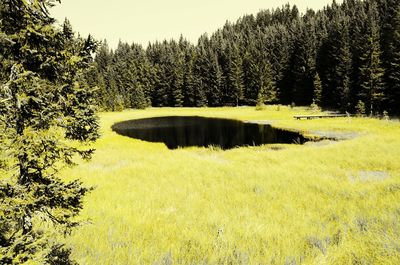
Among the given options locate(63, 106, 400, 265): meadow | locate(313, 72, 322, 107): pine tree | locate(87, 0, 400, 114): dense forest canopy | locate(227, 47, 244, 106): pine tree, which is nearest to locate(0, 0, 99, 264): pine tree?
locate(63, 106, 400, 265): meadow

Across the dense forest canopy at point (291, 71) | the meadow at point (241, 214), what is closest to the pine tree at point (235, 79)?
the dense forest canopy at point (291, 71)

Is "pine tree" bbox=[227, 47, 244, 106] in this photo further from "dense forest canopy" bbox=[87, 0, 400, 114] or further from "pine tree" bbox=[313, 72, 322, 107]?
"pine tree" bbox=[313, 72, 322, 107]

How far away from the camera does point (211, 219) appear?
29.5 ft

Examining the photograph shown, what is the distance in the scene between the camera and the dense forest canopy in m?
55.9

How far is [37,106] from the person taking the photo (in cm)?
510

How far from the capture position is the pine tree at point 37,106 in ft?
15.1

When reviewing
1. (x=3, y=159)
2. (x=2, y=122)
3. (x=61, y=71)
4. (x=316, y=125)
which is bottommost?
(x=316, y=125)

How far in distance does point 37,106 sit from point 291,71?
96.3 meters

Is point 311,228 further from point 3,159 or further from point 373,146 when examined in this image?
point 373,146

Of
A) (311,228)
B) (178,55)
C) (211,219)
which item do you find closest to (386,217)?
(311,228)

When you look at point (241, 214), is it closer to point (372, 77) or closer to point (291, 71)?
point (372, 77)

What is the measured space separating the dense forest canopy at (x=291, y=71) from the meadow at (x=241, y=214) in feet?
146

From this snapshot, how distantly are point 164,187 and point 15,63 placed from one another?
1003 cm

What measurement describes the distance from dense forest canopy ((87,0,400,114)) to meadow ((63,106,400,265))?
44.6 metres
